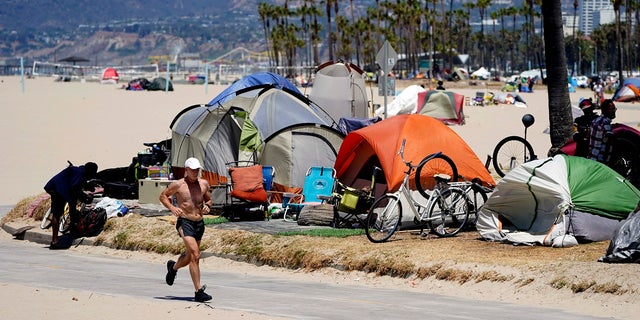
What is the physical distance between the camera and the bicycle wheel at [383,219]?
17.7m

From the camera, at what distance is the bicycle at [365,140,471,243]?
58.5 ft

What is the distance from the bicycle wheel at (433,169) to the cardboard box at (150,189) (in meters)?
5.50

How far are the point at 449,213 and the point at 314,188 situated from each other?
12.1 ft

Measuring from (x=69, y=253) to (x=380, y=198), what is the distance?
17.9 ft

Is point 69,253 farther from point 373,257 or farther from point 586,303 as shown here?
point 586,303

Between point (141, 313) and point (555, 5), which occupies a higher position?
point (555, 5)

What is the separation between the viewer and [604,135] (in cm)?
1873

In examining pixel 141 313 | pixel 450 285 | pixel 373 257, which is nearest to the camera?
pixel 141 313

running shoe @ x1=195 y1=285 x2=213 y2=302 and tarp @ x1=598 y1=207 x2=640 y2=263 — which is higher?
tarp @ x1=598 y1=207 x2=640 y2=263

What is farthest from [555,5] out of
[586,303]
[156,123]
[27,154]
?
[156,123]

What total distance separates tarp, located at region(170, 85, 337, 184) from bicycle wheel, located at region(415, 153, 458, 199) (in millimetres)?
4459

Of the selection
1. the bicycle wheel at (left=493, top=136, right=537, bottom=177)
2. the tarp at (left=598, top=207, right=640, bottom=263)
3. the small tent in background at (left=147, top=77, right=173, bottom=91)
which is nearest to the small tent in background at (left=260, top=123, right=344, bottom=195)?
the bicycle wheel at (left=493, top=136, right=537, bottom=177)

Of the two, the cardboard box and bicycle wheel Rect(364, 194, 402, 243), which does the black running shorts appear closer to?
bicycle wheel Rect(364, 194, 402, 243)

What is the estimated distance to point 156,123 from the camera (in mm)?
46281
